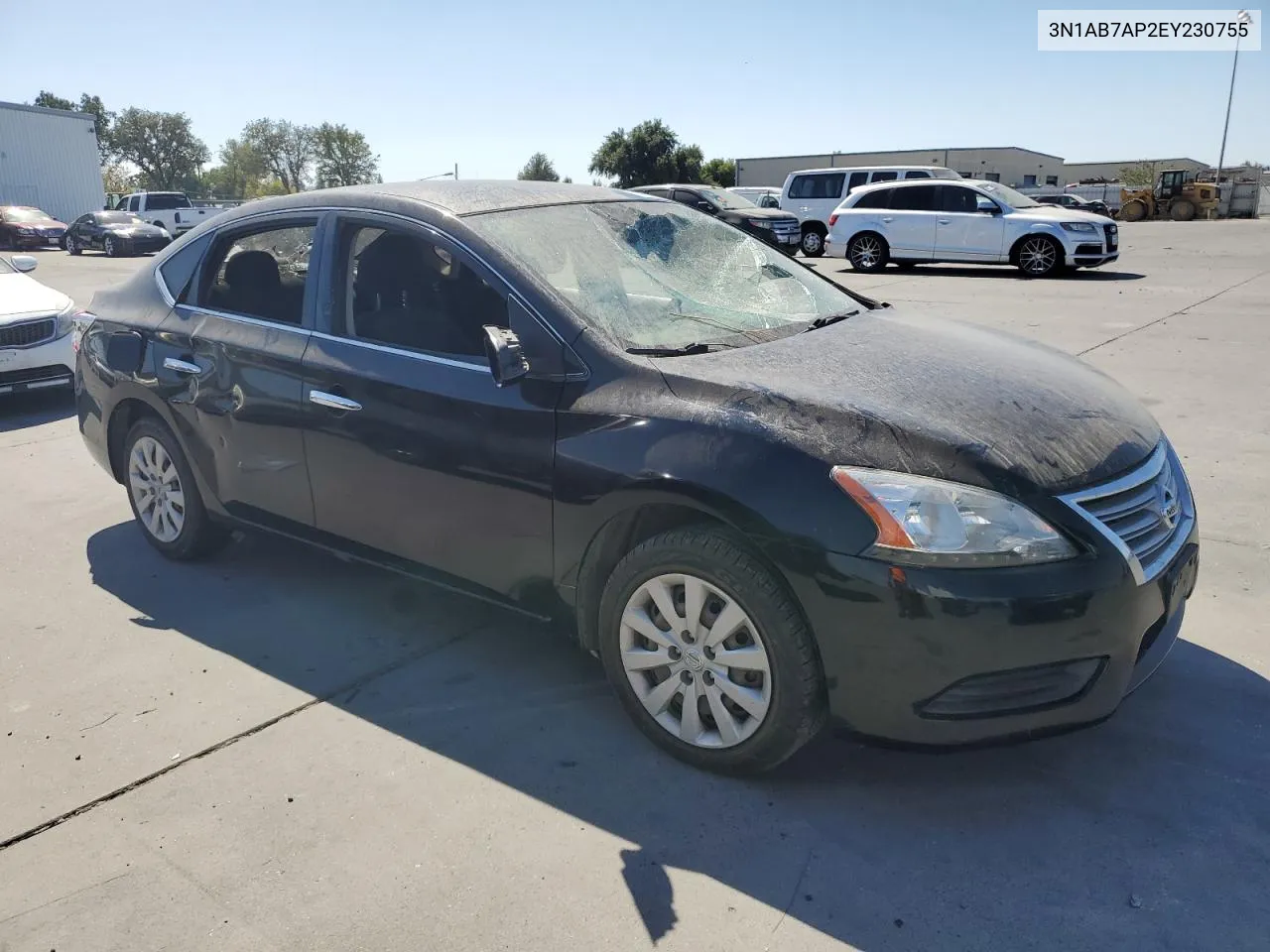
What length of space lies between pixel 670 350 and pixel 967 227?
1643cm

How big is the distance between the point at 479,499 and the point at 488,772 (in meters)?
0.85

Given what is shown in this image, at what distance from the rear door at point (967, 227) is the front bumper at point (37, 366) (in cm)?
1467

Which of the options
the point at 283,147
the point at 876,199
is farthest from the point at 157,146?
the point at 876,199

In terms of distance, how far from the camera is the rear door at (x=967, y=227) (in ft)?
58.3

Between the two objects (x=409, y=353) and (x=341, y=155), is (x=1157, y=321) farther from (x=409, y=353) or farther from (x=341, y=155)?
(x=341, y=155)

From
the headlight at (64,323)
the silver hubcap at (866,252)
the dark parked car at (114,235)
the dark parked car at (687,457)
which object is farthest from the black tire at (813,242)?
the dark parked car at (687,457)

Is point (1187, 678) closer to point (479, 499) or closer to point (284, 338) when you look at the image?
point (479, 499)

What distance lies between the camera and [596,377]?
3064mm

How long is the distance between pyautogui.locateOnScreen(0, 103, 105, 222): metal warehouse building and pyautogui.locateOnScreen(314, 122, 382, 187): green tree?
5000 centimetres

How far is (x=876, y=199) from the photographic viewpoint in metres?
19.3

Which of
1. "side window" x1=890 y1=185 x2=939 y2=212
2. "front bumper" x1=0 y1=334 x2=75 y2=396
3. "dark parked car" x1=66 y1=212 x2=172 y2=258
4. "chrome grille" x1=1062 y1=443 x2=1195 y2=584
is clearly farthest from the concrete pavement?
"dark parked car" x1=66 y1=212 x2=172 y2=258

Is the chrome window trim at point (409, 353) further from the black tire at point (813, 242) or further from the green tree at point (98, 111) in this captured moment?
the green tree at point (98, 111)

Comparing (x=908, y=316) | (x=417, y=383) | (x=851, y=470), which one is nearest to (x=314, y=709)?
(x=417, y=383)

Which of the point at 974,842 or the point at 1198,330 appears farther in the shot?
the point at 1198,330
